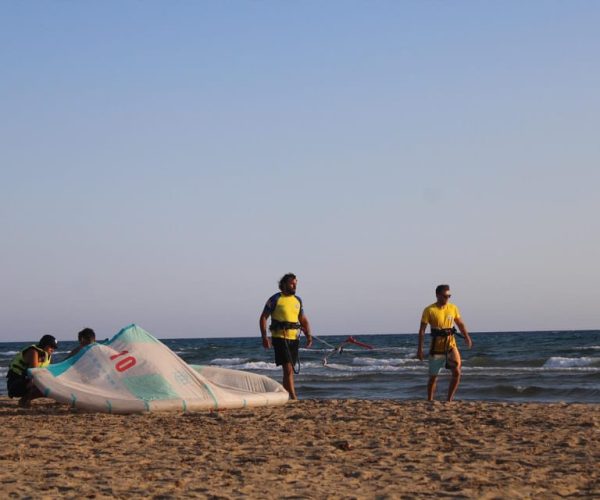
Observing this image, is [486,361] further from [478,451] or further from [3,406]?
[478,451]

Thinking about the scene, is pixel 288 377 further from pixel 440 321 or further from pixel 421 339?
pixel 440 321

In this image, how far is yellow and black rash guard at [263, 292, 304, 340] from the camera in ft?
34.2

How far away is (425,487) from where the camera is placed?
581 centimetres

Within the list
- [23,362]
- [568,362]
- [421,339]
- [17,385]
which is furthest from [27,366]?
[568,362]

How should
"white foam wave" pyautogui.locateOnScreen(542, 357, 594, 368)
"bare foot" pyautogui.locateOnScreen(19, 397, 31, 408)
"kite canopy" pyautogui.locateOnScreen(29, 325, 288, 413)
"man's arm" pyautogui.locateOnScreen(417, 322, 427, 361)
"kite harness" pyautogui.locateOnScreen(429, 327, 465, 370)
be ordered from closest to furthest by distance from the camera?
"kite canopy" pyautogui.locateOnScreen(29, 325, 288, 413) < "man's arm" pyautogui.locateOnScreen(417, 322, 427, 361) < "kite harness" pyautogui.locateOnScreen(429, 327, 465, 370) < "bare foot" pyautogui.locateOnScreen(19, 397, 31, 408) < "white foam wave" pyautogui.locateOnScreen(542, 357, 594, 368)

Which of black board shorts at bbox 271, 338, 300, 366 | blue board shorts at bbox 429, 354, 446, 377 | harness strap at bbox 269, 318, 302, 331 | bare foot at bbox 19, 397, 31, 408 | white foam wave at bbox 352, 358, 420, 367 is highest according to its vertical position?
harness strap at bbox 269, 318, 302, 331

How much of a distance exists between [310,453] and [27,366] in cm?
482

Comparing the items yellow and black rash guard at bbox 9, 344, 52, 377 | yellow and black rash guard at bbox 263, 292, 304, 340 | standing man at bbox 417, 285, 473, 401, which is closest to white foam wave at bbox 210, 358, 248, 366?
yellow and black rash guard at bbox 9, 344, 52, 377

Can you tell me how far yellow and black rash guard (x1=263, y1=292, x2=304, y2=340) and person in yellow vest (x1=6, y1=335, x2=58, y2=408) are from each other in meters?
2.64

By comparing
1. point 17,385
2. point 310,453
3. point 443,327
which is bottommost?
point 310,453

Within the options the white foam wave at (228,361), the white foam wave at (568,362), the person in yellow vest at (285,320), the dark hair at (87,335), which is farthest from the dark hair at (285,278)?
the white foam wave at (228,361)

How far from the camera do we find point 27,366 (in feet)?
34.8

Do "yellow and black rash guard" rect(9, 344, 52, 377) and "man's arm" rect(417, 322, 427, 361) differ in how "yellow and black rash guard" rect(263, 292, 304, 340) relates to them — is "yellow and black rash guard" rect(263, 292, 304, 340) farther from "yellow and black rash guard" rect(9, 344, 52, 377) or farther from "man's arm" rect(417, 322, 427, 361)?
"yellow and black rash guard" rect(9, 344, 52, 377)

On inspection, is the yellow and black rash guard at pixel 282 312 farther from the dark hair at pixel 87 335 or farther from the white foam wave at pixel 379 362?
the white foam wave at pixel 379 362
